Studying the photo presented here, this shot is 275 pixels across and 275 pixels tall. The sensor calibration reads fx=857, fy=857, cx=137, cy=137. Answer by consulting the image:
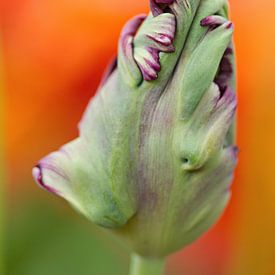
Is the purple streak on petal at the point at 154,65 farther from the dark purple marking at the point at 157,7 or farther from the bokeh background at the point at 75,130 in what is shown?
the bokeh background at the point at 75,130

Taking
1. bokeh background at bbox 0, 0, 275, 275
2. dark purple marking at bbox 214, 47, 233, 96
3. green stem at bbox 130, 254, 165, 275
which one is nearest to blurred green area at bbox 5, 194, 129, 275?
bokeh background at bbox 0, 0, 275, 275

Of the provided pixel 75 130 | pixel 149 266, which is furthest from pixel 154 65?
pixel 75 130

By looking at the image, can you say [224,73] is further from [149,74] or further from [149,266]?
[149,266]

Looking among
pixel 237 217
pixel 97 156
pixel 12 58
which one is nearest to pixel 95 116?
pixel 97 156

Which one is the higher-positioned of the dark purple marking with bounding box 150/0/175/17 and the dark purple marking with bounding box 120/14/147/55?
the dark purple marking with bounding box 150/0/175/17

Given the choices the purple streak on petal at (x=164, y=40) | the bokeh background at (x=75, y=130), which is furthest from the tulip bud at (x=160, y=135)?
the bokeh background at (x=75, y=130)

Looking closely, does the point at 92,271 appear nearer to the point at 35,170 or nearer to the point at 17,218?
the point at 17,218

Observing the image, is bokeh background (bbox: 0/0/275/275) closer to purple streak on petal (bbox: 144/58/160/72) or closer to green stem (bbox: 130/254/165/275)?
green stem (bbox: 130/254/165/275)
